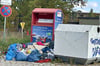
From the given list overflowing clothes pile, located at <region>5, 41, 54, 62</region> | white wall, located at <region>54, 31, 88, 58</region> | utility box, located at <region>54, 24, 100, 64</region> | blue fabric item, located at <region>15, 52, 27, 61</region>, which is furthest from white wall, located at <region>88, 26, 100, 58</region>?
blue fabric item, located at <region>15, 52, 27, 61</region>

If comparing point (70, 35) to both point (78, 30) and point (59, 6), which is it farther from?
point (59, 6)

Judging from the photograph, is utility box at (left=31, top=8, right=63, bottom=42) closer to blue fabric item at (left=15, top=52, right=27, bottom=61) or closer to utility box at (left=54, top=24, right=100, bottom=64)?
blue fabric item at (left=15, top=52, right=27, bottom=61)

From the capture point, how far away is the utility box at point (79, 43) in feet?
26.1

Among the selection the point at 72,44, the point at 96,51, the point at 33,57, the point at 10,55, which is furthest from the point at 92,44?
the point at 10,55

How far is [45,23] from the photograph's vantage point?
11.9 metres

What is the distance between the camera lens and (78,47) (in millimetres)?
8062

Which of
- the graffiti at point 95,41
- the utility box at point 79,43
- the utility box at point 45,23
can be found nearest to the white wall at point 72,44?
the utility box at point 79,43

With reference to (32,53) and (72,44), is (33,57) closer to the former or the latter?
(32,53)

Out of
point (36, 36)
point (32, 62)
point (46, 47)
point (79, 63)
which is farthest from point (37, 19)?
point (79, 63)

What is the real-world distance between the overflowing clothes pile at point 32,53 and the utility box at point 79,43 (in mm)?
591

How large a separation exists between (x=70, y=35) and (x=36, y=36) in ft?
12.6

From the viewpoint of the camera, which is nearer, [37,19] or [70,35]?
[70,35]

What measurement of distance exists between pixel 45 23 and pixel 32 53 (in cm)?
314

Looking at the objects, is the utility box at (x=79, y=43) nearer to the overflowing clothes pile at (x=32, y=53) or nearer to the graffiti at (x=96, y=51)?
the graffiti at (x=96, y=51)
